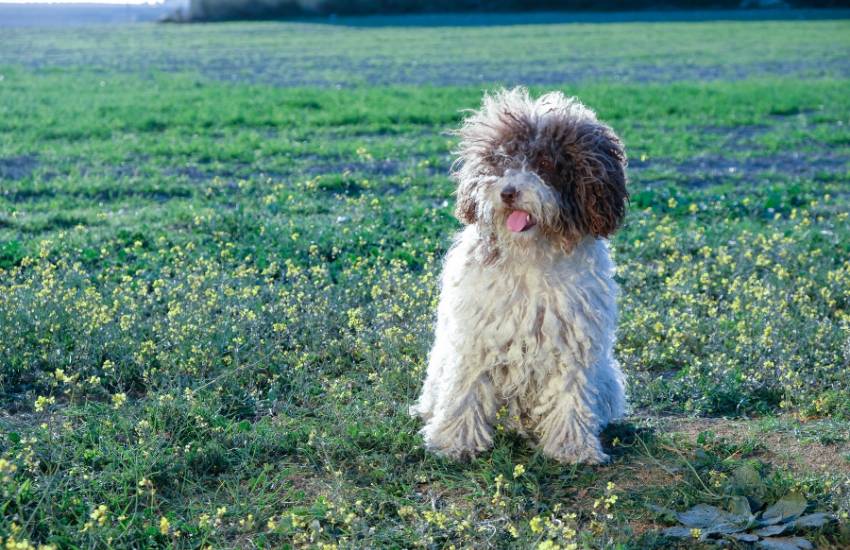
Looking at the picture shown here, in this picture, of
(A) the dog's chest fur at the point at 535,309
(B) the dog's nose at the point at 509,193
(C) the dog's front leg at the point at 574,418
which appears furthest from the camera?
(C) the dog's front leg at the point at 574,418

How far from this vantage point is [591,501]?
15.2 feet

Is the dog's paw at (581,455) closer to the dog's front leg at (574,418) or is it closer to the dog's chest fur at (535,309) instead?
the dog's front leg at (574,418)

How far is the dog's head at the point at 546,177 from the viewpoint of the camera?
448 centimetres

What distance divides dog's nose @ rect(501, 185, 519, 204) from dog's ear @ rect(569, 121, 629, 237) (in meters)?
0.31

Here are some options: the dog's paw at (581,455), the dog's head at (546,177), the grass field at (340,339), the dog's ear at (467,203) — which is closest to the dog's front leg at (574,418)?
the dog's paw at (581,455)

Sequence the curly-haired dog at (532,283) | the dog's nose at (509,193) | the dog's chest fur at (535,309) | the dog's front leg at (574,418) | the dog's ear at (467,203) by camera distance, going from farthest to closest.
Answer: 1. the dog's front leg at (574,418)
2. the dog's chest fur at (535,309)
3. the dog's ear at (467,203)
4. the curly-haired dog at (532,283)
5. the dog's nose at (509,193)

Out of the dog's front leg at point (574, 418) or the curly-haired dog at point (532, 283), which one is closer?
the curly-haired dog at point (532, 283)

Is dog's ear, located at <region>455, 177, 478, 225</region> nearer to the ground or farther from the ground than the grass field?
farther from the ground

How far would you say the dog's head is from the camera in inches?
176

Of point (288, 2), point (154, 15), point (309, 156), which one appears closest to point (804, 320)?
point (309, 156)

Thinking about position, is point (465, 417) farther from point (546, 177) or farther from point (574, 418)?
point (546, 177)

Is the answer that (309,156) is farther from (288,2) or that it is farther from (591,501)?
(288,2)

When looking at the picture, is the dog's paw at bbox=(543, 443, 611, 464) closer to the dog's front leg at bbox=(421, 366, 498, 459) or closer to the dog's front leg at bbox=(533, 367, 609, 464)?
the dog's front leg at bbox=(533, 367, 609, 464)

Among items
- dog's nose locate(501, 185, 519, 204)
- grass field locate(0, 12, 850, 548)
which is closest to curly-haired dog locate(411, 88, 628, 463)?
dog's nose locate(501, 185, 519, 204)
